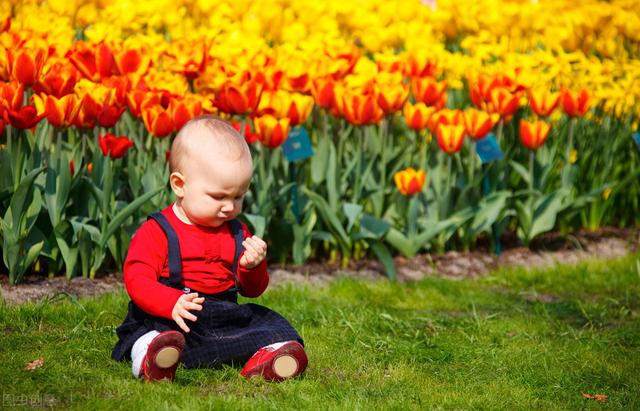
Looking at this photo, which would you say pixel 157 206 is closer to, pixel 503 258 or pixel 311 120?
pixel 311 120

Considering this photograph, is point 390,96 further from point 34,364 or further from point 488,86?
point 34,364

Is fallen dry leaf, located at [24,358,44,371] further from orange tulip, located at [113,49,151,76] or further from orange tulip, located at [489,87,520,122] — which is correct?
orange tulip, located at [489,87,520,122]

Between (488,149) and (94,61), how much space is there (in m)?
2.11

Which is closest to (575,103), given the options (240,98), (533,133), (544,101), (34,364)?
(544,101)

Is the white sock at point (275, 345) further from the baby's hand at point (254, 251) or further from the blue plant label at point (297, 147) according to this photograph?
the blue plant label at point (297, 147)

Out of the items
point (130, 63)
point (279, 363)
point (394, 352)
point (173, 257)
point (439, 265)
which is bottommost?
point (439, 265)

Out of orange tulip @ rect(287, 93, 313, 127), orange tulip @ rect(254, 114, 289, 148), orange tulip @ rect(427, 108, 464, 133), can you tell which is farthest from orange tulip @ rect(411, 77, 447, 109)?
orange tulip @ rect(254, 114, 289, 148)

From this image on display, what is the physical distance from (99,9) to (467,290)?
11.6 ft

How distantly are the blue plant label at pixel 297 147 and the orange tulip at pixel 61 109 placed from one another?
3.50 feet

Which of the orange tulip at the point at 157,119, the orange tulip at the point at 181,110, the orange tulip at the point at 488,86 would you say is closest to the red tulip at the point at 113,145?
the orange tulip at the point at 157,119

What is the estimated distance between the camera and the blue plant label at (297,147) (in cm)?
523

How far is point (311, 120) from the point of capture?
240 inches

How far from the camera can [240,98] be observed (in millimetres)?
4961

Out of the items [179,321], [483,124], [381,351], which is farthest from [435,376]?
[483,124]
